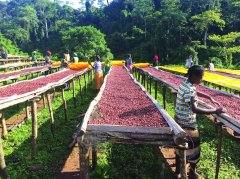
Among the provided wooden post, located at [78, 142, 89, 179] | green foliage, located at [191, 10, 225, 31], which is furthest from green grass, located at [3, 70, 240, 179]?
green foliage, located at [191, 10, 225, 31]

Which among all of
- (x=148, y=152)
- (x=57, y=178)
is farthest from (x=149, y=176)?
(x=57, y=178)

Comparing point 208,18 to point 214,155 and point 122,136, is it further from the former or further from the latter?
point 122,136

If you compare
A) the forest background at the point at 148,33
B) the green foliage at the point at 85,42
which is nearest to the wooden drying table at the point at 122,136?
the forest background at the point at 148,33

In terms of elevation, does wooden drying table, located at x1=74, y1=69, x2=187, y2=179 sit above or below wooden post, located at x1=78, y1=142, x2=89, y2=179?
above

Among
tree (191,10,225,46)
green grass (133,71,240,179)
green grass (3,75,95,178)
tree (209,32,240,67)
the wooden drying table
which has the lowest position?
green grass (133,71,240,179)

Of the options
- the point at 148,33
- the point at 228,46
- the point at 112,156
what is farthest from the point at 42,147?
the point at 148,33

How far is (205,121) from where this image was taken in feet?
31.4

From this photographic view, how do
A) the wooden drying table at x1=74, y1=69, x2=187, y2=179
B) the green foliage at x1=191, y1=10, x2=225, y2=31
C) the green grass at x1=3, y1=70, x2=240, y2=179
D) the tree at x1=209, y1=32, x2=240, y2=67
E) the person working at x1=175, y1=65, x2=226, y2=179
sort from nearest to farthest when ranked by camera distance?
the wooden drying table at x1=74, y1=69, x2=187, y2=179, the person working at x1=175, y1=65, x2=226, y2=179, the green grass at x1=3, y1=70, x2=240, y2=179, the tree at x1=209, y1=32, x2=240, y2=67, the green foliage at x1=191, y1=10, x2=225, y2=31

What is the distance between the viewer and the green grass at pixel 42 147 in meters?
5.91

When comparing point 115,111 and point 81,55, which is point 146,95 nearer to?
point 115,111

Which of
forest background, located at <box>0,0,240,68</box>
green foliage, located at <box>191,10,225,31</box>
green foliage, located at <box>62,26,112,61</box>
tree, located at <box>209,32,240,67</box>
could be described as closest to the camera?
tree, located at <box>209,32,240,67</box>

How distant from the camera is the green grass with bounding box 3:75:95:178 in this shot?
5.91m

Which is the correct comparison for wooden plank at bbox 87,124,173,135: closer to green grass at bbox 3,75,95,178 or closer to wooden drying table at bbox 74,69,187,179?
wooden drying table at bbox 74,69,187,179

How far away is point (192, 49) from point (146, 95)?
28461 millimetres
